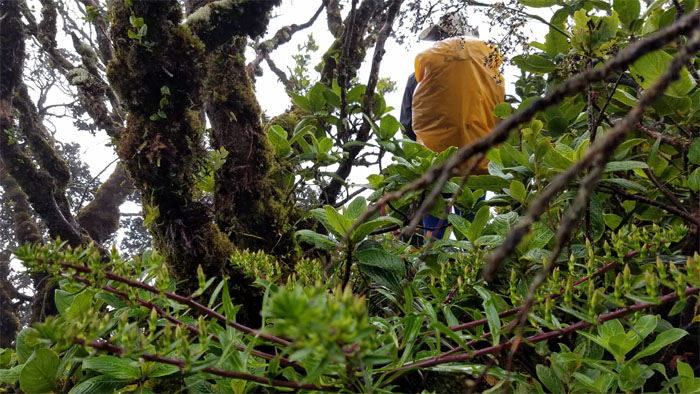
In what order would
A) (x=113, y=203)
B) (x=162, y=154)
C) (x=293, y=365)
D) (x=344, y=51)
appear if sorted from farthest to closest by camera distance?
(x=113, y=203) < (x=344, y=51) < (x=162, y=154) < (x=293, y=365)

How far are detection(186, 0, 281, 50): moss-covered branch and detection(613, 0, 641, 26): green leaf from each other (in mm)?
1285

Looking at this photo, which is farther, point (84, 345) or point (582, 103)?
point (582, 103)

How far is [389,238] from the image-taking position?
1.23 meters

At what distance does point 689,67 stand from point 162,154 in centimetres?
156

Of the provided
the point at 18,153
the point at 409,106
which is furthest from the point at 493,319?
the point at 18,153

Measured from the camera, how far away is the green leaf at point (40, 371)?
2.19 ft

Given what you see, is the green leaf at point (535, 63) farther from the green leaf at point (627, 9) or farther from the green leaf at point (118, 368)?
the green leaf at point (118, 368)

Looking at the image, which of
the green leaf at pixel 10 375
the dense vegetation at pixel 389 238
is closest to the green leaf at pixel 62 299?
the dense vegetation at pixel 389 238

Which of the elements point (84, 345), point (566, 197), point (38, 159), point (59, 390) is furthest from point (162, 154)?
point (38, 159)

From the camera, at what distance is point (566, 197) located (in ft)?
2.99

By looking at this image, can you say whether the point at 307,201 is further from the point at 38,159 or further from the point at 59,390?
the point at 38,159

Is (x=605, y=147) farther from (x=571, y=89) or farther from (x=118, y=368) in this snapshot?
(x=118, y=368)

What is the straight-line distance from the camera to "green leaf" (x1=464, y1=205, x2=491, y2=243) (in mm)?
887

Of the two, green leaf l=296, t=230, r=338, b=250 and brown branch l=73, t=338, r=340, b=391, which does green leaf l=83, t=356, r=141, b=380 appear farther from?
green leaf l=296, t=230, r=338, b=250
